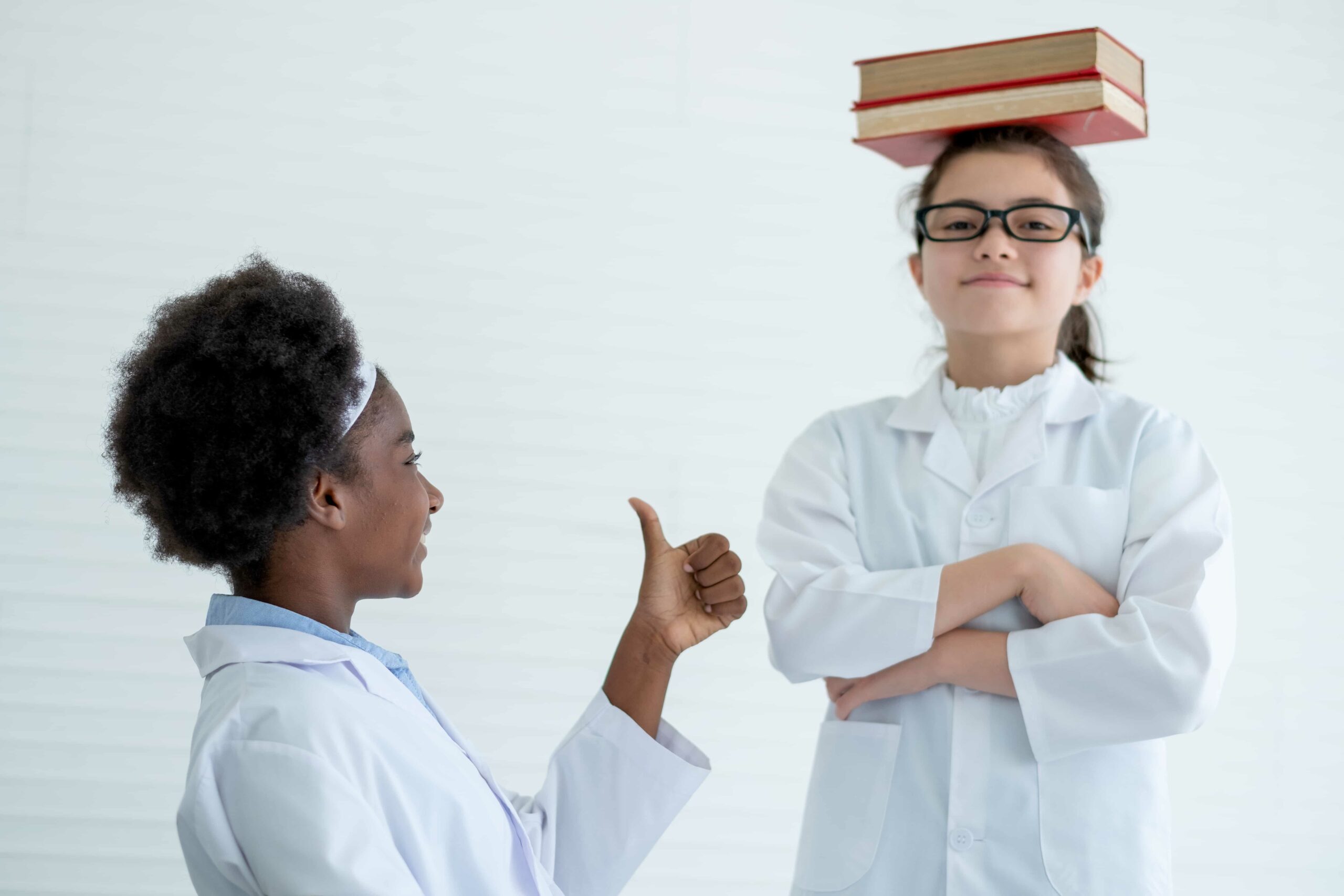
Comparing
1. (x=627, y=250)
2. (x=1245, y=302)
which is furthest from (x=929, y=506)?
(x=1245, y=302)

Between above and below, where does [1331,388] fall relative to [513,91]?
below

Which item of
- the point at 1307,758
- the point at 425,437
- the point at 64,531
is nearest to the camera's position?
the point at 64,531

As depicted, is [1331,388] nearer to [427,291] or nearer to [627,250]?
[627,250]

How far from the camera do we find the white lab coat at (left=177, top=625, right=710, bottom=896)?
3.40 ft

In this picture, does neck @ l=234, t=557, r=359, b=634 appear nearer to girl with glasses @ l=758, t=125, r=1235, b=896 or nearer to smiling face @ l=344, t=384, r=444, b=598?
smiling face @ l=344, t=384, r=444, b=598

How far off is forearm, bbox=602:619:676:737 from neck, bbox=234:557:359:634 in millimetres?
410

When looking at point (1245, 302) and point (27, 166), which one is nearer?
point (27, 166)

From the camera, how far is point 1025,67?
5.83ft

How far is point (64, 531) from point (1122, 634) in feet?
6.18

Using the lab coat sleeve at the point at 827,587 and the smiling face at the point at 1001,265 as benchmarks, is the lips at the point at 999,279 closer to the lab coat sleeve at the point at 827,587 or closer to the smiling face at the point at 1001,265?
the smiling face at the point at 1001,265

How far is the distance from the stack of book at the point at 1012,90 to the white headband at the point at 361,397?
3.07ft

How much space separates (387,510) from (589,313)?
52.2 inches

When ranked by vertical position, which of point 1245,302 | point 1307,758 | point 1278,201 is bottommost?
point 1307,758

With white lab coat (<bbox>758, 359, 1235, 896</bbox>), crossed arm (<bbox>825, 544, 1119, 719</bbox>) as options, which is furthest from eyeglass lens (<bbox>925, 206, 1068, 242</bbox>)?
crossed arm (<bbox>825, 544, 1119, 719</bbox>)
